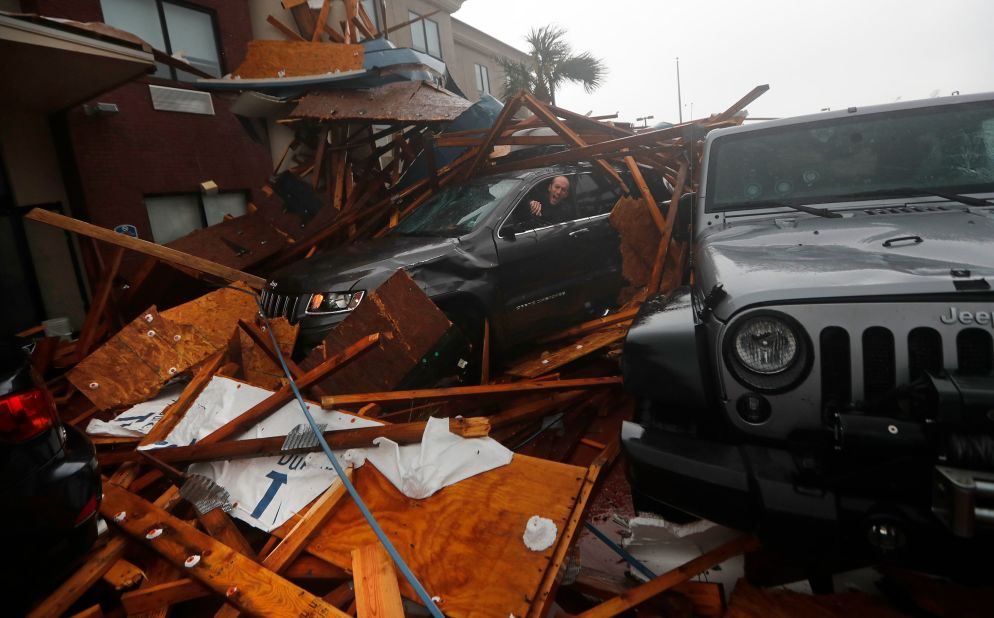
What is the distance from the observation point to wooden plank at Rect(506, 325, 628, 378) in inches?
174

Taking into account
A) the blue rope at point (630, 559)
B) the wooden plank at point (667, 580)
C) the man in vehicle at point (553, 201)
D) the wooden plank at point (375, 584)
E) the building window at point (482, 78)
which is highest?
the building window at point (482, 78)

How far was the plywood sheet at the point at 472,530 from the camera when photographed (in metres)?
2.02

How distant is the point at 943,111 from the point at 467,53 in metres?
21.0

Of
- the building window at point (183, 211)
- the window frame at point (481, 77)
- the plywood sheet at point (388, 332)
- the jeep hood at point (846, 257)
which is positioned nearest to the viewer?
the jeep hood at point (846, 257)

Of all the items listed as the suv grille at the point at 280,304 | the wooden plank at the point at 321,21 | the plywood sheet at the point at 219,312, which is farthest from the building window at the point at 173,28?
the suv grille at the point at 280,304

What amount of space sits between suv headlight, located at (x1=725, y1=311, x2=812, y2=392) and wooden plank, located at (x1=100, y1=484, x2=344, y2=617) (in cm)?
178

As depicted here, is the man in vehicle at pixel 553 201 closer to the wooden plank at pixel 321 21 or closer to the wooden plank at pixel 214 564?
the wooden plank at pixel 214 564

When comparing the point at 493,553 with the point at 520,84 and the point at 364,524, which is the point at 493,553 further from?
the point at 520,84

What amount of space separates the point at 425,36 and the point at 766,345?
59.5 feet

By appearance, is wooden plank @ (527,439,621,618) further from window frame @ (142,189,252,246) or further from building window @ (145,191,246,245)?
building window @ (145,191,246,245)

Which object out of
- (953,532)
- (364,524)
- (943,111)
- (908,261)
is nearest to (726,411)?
(953,532)

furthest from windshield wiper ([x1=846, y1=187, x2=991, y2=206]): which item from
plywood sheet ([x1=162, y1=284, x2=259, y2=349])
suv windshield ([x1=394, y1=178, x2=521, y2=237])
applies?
plywood sheet ([x1=162, y1=284, x2=259, y2=349])

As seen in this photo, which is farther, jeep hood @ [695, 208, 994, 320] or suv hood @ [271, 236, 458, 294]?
suv hood @ [271, 236, 458, 294]

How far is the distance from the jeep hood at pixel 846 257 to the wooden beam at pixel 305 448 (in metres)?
1.37
